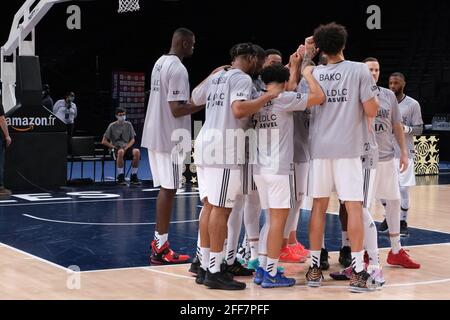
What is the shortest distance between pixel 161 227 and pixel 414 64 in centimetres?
1894

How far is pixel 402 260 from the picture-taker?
746cm

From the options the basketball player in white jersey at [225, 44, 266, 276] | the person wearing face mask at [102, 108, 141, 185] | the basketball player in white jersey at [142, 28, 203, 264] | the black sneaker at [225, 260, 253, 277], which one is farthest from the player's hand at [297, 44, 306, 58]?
the person wearing face mask at [102, 108, 141, 185]

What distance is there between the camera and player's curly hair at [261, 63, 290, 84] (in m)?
6.33

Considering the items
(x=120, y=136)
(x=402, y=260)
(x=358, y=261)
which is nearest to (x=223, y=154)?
(x=358, y=261)

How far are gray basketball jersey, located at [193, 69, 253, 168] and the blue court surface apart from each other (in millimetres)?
1598

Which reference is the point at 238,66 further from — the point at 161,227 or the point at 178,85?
the point at 161,227

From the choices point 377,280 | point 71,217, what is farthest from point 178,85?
point 71,217

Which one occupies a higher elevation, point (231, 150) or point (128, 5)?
point (128, 5)

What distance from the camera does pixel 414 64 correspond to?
2502 centimetres

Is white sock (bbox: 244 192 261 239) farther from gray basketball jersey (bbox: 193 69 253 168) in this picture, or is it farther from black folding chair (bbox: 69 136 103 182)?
black folding chair (bbox: 69 136 103 182)

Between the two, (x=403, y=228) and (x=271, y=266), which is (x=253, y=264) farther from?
(x=403, y=228)

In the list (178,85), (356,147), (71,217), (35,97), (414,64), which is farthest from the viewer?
(414,64)

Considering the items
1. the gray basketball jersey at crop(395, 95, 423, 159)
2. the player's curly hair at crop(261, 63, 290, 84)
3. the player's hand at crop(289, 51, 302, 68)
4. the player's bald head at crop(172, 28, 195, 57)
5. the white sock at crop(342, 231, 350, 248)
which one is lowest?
the white sock at crop(342, 231, 350, 248)

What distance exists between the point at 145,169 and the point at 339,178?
1296 centimetres
